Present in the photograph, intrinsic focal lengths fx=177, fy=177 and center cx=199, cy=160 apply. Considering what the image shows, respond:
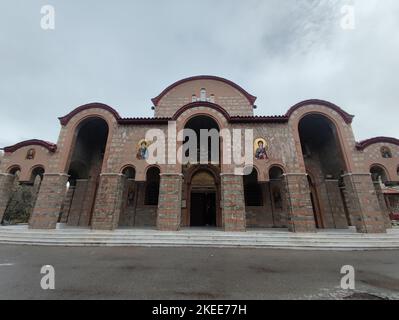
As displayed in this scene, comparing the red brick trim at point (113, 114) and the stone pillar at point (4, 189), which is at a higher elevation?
the red brick trim at point (113, 114)

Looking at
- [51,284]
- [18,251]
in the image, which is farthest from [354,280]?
[18,251]

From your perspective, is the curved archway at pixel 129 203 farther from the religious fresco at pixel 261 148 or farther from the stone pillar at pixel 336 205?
the stone pillar at pixel 336 205

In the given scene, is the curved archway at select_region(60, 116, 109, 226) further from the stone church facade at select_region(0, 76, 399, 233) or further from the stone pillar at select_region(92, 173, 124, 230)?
the stone pillar at select_region(92, 173, 124, 230)

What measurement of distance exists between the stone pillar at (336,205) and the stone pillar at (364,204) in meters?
3.05

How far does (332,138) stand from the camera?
12766 mm

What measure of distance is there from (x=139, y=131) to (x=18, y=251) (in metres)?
8.24

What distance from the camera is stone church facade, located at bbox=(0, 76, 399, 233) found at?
10453 mm

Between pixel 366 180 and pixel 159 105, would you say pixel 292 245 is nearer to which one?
pixel 366 180

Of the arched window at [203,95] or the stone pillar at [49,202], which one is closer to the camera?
the stone pillar at [49,202]

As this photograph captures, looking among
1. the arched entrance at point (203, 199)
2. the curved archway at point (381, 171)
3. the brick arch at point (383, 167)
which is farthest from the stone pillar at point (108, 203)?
the curved archway at point (381, 171)

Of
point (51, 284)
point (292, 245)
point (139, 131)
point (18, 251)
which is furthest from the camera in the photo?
point (139, 131)

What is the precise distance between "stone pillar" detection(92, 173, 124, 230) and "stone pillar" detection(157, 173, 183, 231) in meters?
2.72

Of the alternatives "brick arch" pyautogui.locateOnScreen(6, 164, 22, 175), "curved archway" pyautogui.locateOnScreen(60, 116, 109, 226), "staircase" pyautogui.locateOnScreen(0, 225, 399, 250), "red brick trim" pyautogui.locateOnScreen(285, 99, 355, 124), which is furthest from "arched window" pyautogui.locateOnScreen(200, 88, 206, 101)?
"brick arch" pyautogui.locateOnScreen(6, 164, 22, 175)

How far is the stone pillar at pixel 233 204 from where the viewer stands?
32.9 feet
